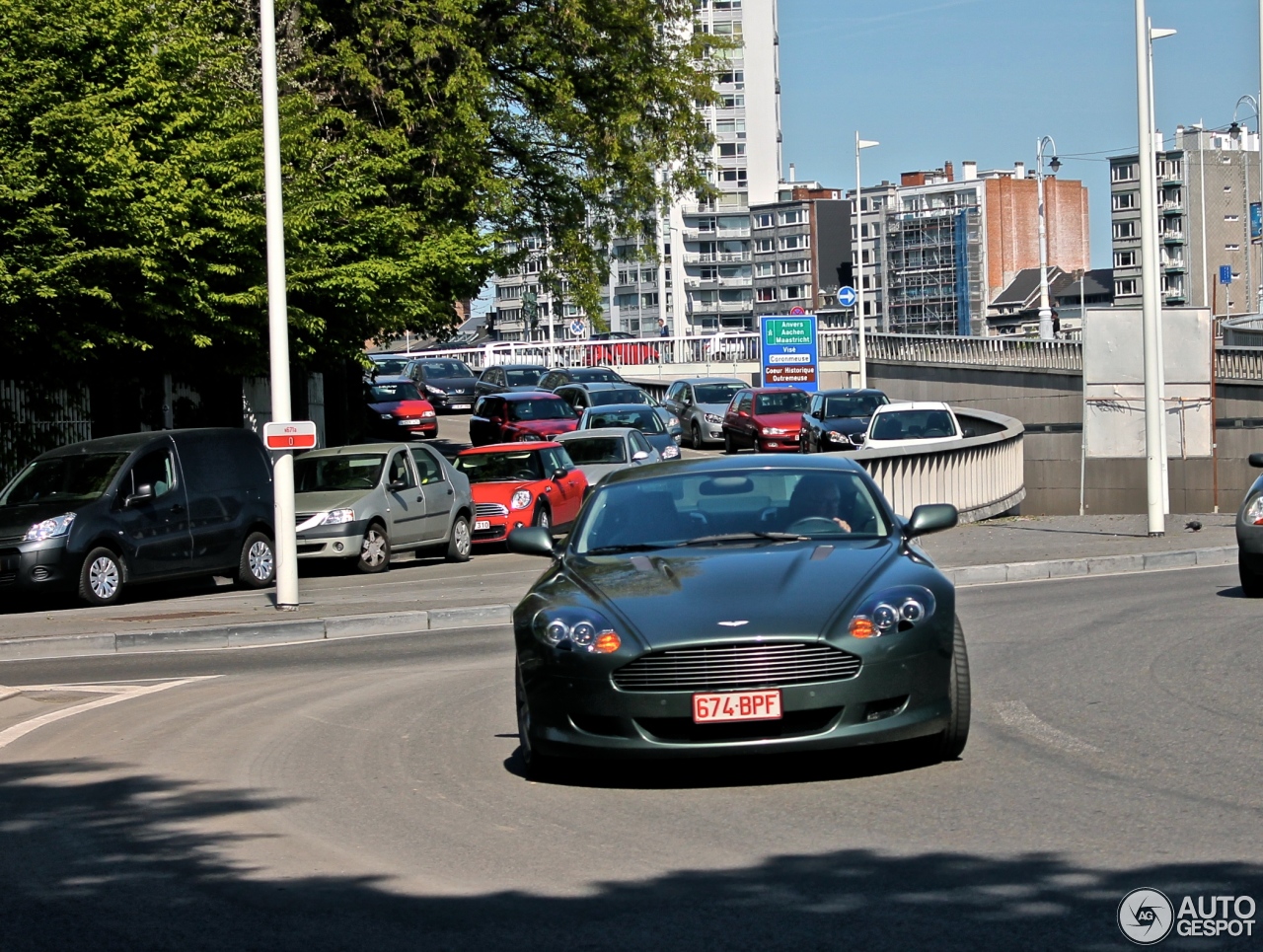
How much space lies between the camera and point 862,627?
7441 millimetres

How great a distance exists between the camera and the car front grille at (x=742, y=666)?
732 cm

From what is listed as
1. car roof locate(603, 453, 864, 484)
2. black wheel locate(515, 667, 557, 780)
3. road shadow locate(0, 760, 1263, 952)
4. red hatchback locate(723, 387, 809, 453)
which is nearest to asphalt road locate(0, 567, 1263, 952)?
road shadow locate(0, 760, 1263, 952)

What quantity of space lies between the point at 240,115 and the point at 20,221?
528cm

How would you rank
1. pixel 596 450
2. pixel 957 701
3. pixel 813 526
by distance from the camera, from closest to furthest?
pixel 957 701 < pixel 813 526 < pixel 596 450

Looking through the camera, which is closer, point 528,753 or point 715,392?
point 528,753

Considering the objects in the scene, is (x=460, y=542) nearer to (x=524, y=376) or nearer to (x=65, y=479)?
(x=65, y=479)

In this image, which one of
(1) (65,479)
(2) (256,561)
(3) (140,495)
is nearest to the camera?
(3) (140,495)

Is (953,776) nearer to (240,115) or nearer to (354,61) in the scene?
(240,115)

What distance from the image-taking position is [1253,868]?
583 cm

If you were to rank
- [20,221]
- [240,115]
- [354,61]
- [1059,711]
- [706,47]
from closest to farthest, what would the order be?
[1059,711] → [20,221] → [240,115] → [354,61] → [706,47]

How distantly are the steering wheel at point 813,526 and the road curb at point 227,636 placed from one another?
8.39m

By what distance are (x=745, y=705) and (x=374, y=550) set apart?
16.8 meters

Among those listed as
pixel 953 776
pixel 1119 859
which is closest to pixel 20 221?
pixel 953 776

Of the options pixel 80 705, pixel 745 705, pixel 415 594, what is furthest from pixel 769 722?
pixel 415 594
